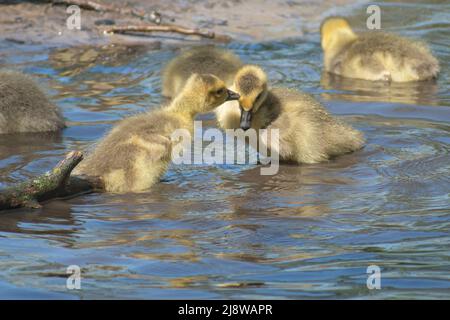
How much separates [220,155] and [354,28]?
4880 millimetres

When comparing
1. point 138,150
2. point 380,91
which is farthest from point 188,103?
point 380,91

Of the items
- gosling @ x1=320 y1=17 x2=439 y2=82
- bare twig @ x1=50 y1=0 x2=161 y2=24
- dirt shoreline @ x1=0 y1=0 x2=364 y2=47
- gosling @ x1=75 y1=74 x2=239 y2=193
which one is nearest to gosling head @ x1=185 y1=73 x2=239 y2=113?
gosling @ x1=75 y1=74 x2=239 y2=193

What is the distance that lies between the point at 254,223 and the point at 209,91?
120 centimetres

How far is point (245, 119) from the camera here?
19.6 feet

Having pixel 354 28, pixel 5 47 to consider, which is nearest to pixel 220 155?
pixel 5 47

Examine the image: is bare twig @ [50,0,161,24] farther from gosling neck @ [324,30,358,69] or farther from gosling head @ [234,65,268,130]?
gosling head @ [234,65,268,130]

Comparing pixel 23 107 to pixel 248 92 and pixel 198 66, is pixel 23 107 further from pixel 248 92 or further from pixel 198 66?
pixel 248 92

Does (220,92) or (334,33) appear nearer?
(220,92)

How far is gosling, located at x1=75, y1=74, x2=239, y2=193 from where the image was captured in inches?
222

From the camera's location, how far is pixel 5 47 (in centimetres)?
955

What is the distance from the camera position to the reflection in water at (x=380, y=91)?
26.4 feet

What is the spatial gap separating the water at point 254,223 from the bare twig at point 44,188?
0.06 m
